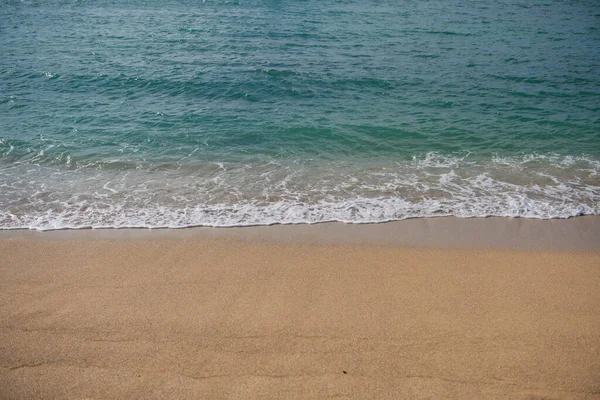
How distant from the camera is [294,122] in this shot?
11.0 metres

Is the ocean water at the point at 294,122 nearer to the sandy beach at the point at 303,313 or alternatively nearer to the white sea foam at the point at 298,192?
the white sea foam at the point at 298,192

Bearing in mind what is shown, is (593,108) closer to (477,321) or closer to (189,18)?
(477,321)

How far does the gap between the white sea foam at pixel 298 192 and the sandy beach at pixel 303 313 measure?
456 millimetres

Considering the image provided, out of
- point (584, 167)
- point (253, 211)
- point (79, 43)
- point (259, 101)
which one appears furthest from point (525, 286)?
point (79, 43)

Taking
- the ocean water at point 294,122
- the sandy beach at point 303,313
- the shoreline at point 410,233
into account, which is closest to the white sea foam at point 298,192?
the ocean water at point 294,122

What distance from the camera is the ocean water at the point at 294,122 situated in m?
7.55

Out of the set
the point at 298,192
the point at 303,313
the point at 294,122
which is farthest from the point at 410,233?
the point at 294,122

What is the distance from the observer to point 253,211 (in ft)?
23.8

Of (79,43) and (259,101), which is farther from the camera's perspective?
(79,43)

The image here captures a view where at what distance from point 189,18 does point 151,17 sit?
2012 mm

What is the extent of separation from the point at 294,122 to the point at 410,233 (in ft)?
17.5

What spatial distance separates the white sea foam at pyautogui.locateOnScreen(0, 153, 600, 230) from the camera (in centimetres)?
708

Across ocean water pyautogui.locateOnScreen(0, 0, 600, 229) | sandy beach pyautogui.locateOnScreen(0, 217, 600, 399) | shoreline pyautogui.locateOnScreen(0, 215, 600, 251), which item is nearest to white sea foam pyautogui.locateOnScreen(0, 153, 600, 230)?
ocean water pyautogui.locateOnScreen(0, 0, 600, 229)

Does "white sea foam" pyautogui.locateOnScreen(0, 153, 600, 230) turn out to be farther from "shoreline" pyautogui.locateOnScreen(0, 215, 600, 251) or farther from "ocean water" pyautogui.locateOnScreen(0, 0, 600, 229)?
"shoreline" pyautogui.locateOnScreen(0, 215, 600, 251)
